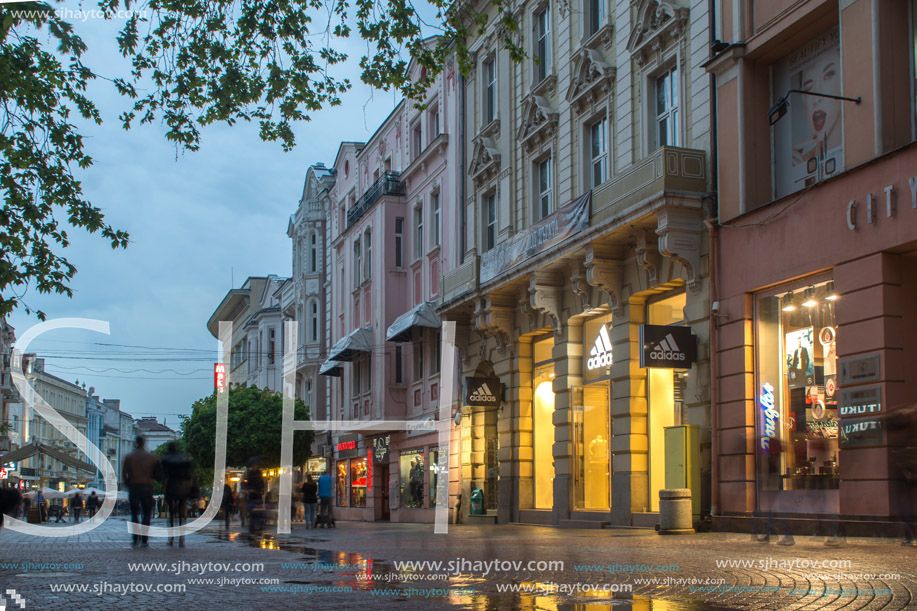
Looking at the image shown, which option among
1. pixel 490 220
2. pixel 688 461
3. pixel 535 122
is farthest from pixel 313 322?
pixel 688 461

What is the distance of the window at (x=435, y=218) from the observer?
33.3 meters

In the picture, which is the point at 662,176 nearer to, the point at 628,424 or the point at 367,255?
the point at 628,424

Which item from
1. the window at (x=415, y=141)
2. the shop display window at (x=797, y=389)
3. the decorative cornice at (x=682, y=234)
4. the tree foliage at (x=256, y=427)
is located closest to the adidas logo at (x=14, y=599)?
the shop display window at (x=797, y=389)

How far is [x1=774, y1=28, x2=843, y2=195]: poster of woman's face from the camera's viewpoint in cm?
1638

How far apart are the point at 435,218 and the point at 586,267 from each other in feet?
41.6

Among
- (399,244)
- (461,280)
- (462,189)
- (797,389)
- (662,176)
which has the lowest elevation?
(797,389)

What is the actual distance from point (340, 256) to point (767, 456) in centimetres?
2901

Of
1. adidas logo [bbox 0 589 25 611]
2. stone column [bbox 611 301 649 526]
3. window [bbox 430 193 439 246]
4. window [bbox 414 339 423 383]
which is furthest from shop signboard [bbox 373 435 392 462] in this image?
adidas logo [bbox 0 589 25 611]

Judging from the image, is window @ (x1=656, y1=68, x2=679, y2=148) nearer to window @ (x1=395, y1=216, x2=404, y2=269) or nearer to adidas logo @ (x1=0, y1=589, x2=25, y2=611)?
adidas logo @ (x1=0, y1=589, x2=25, y2=611)

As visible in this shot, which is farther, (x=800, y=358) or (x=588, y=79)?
(x=588, y=79)

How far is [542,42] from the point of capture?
25719 millimetres

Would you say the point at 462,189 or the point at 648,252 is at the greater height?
the point at 462,189

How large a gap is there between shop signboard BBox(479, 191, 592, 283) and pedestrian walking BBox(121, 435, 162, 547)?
30.2 ft

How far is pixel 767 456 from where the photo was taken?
16906 mm
